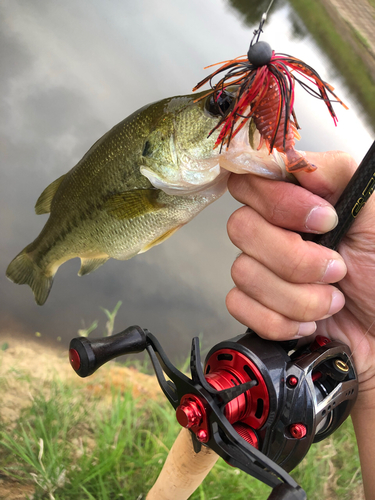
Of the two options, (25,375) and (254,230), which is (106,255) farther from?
(25,375)

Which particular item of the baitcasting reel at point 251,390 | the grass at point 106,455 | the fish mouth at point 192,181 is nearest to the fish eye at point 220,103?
the fish mouth at point 192,181

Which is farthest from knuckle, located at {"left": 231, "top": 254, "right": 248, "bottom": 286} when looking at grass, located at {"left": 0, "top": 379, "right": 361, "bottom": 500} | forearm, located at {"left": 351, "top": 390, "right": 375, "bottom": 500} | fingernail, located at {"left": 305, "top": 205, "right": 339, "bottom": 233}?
grass, located at {"left": 0, "top": 379, "right": 361, "bottom": 500}

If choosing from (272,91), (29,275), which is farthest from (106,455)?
(272,91)

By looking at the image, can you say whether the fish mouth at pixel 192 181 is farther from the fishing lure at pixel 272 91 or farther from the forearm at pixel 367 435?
the forearm at pixel 367 435

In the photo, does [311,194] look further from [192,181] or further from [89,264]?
[89,264]

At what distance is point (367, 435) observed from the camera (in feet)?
3.79

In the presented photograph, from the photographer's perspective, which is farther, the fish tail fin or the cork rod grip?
the fish tail fin

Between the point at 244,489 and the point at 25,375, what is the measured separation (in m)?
1.74

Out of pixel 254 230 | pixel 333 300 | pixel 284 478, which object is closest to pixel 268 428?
pixel 284 478

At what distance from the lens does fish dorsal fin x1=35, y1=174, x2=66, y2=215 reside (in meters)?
1.51

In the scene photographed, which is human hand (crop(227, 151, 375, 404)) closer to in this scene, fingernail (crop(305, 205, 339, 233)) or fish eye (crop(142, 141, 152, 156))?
fingernail (crop(305, 205, 339, 233))

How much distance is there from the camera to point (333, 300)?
0.98m

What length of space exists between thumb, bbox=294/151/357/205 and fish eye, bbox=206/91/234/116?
0.75ft

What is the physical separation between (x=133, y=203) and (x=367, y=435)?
101cm
